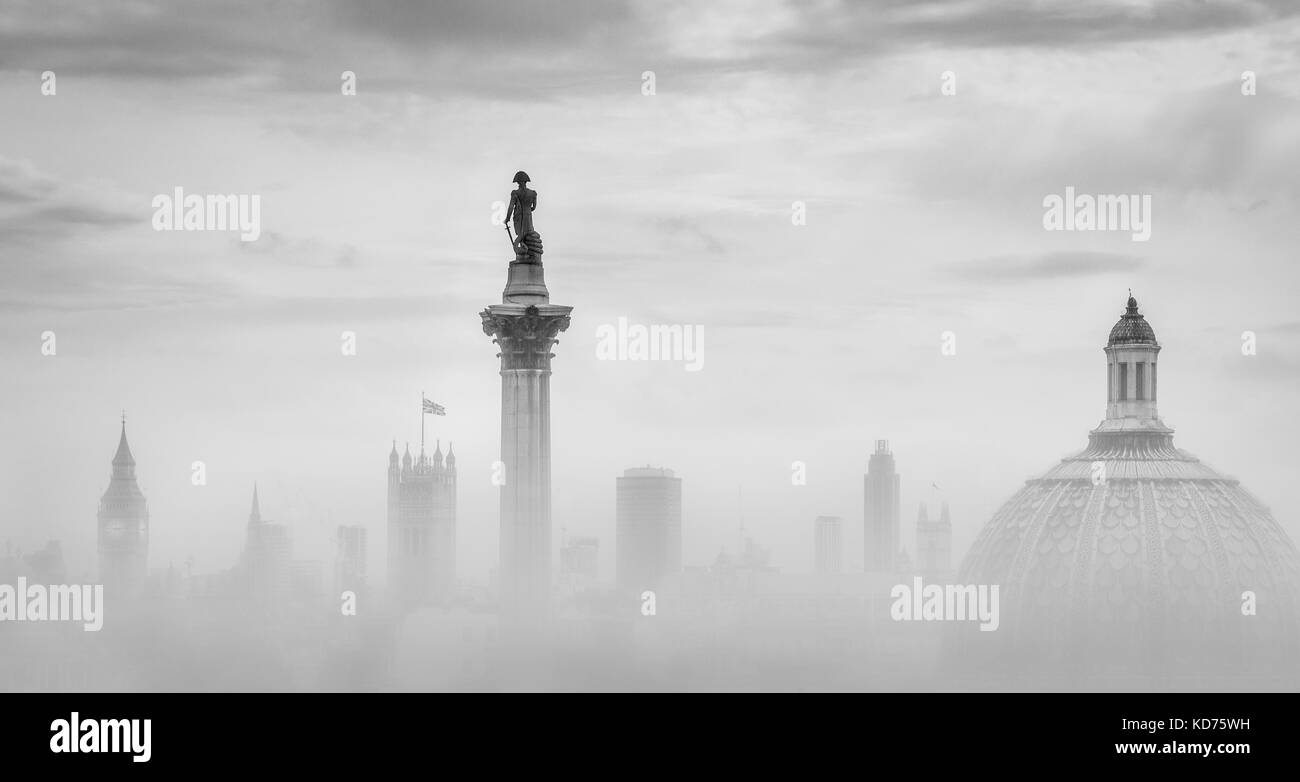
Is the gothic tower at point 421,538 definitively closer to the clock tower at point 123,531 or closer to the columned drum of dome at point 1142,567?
the clock tower at point 123,531

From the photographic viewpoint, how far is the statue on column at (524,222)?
70688mm

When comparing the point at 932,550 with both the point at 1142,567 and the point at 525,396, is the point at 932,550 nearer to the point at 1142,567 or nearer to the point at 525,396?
the point at 1142,567

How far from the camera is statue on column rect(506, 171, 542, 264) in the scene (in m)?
70.7

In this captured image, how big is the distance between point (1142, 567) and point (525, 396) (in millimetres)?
87095

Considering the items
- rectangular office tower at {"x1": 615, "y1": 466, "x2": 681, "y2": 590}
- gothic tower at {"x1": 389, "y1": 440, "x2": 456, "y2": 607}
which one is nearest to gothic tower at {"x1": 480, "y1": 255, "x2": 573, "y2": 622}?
rectangular office tower at {"x1": 615, "y1": 466, "x2": 681, "y2": 590}

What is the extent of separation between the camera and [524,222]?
7112cm

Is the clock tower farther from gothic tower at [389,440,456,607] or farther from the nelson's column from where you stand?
the nelson's column

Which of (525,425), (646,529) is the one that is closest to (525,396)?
(525,425)

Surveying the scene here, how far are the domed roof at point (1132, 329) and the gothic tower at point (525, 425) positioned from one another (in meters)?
84.7

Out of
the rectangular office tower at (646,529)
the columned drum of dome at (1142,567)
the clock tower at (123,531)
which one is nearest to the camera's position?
the rectangular office tower at (646,529)

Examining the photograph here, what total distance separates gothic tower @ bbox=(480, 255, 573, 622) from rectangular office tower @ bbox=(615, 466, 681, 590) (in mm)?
28774

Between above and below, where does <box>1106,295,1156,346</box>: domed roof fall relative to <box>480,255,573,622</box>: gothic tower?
above

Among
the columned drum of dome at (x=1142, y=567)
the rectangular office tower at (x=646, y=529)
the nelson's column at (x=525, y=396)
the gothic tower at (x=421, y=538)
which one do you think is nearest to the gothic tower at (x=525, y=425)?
the nelson's column at (x=525, y=396)
